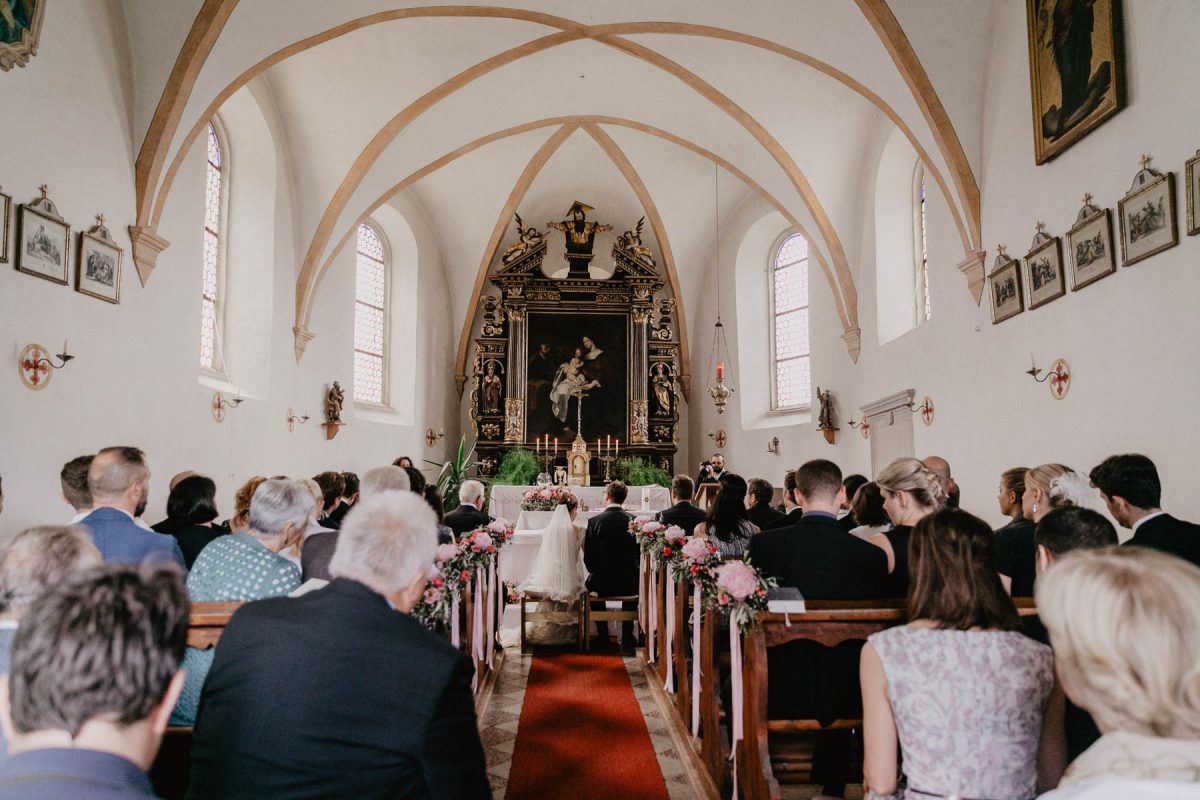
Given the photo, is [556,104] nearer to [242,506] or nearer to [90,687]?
[242,506]

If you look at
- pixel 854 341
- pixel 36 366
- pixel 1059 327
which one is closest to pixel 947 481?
pixel 1059 327

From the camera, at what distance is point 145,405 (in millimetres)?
7984

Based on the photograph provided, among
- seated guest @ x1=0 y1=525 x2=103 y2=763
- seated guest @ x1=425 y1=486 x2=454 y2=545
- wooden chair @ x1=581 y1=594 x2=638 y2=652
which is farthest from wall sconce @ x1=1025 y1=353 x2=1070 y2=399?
seated guest @ x1=0 y1=525 x2=103 y2=763

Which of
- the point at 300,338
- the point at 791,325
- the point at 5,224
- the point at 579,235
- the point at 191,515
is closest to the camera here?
the point at 191,515

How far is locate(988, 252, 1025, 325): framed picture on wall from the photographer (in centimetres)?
766

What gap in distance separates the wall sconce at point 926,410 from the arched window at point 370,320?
9.26 meters

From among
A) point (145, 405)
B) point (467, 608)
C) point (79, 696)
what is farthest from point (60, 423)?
point (79, 696)

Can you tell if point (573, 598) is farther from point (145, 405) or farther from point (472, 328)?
point (472, 328)

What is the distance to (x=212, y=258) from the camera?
10.5 m

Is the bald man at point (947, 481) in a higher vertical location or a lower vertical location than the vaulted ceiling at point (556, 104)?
lower

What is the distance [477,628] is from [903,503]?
362 centimetres

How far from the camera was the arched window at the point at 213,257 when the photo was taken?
33.5 feet

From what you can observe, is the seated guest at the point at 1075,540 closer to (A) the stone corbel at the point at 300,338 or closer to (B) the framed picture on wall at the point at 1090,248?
(B) the framed picture on wall at the point at 1090,248

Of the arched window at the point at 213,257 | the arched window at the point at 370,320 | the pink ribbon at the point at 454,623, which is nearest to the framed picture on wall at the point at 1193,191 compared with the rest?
the pink ribbon at the point at 454,623
